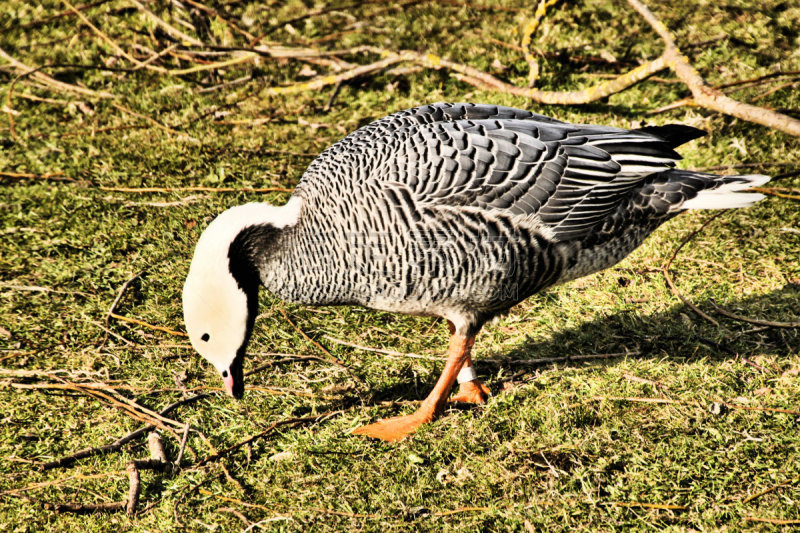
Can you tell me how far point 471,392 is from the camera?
4137 millimetres

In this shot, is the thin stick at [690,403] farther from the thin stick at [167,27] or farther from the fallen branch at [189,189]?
the thin stick at [167,27]

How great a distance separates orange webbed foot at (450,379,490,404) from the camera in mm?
4117

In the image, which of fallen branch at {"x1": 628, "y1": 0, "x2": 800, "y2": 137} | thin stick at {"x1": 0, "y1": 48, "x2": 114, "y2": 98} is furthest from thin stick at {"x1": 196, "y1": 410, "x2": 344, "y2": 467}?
thin stick at {"x1": 0, "y1": 48, "x2": 114, "y2": 98}

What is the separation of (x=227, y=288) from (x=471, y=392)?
4.87 ft

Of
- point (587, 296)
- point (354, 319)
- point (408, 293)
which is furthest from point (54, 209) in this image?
point (587, 296)

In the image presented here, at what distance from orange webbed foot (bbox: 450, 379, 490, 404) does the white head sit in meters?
A: 1.23

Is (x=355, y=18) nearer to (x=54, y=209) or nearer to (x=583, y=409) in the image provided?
(x=54, y=209)

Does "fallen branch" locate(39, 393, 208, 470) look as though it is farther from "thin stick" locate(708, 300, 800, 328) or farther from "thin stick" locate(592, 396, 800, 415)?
"thin stick" locate(708, 300, 800, 328)

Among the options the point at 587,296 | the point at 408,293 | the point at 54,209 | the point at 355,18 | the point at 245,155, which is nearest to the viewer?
the point at 408,293

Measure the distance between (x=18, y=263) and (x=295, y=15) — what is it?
4294mm

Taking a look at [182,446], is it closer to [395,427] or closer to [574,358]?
[395,427]

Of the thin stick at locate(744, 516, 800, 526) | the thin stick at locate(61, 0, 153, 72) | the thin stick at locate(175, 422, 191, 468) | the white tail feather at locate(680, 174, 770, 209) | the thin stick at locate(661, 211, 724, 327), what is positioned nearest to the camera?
the thin stick at locate(744, 516, 800, 526)

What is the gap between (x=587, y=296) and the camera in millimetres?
4801

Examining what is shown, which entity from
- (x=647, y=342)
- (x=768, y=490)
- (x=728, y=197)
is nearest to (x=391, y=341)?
(x=647, y=342)
